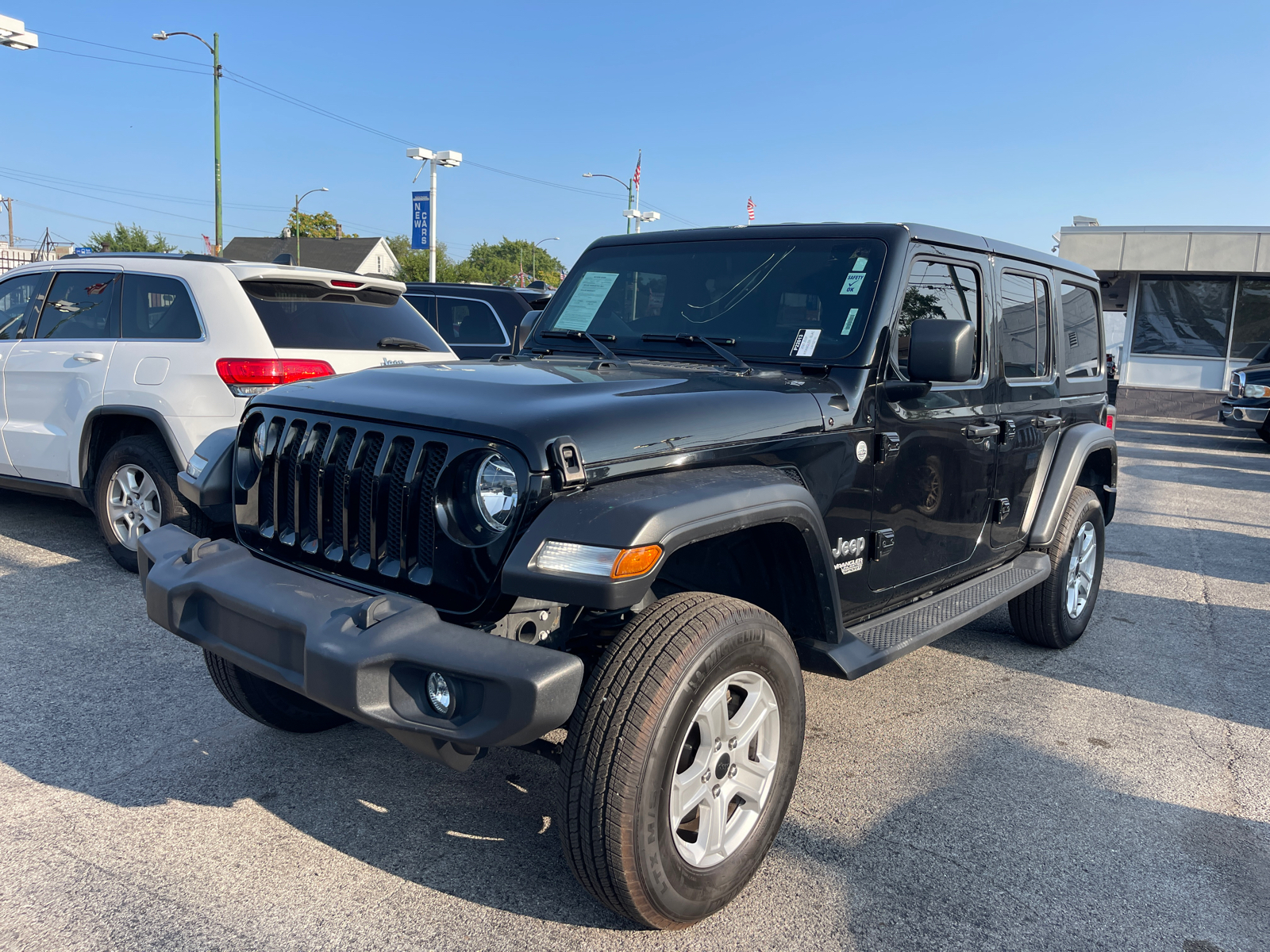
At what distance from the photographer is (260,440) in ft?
9.87

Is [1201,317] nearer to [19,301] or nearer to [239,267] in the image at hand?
[239,267]

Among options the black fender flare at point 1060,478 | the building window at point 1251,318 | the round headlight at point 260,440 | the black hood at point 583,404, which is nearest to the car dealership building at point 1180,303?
the building window at point 1251,318

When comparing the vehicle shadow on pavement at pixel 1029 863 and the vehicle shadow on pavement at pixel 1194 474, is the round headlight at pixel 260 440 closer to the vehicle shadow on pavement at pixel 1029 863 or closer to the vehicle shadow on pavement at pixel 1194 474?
the vehicle shadow on pavement at pixel 1029 863

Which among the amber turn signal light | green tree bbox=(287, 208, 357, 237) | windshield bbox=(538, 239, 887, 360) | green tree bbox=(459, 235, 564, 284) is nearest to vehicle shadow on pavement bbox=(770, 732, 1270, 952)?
the amber turn signal light

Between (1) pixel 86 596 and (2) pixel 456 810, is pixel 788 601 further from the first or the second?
(1) pixel 86 596

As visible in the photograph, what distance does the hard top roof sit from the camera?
3.57 m

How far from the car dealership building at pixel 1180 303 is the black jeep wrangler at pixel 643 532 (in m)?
18.9

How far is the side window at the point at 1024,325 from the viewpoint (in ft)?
14.2

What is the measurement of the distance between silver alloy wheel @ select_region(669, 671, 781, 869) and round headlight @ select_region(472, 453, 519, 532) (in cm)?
70

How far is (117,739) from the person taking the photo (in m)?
3.53

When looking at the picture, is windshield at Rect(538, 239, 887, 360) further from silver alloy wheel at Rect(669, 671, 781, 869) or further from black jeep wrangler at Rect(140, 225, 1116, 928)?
silver alloy wheel at Rect(669, 671, 781, 869)

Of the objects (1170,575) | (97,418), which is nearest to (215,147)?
(97,418)

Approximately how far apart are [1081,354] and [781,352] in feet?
8.62

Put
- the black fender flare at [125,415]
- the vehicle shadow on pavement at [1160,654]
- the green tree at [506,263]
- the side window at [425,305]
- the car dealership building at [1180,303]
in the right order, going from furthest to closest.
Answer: the green tree at [506,263] < the car dealership building at [1180,303] < the side window at [425,305] < the black fender flare at [125,415] < the vehicle shadow on pavement at [1160,654]
